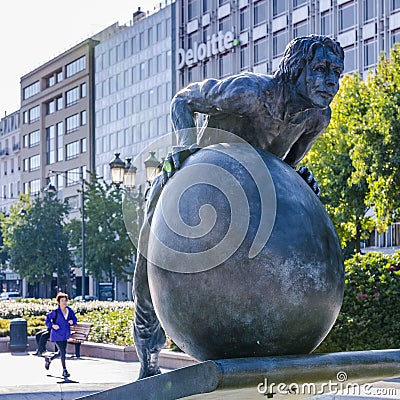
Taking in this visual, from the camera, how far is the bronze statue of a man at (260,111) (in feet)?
18.3

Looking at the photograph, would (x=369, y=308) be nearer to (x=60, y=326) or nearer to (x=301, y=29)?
(x=60, y=326)

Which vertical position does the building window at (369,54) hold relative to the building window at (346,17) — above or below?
below

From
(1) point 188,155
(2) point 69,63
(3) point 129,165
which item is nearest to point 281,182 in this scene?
(1) point 188,155

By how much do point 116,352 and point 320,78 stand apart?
46.3 ft

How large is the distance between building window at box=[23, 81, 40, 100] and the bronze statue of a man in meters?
91.0

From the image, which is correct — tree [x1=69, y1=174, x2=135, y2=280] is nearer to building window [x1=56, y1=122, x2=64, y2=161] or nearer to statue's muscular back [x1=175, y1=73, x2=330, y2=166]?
building window [x1=56, y1=122, x2=64, y2=161]

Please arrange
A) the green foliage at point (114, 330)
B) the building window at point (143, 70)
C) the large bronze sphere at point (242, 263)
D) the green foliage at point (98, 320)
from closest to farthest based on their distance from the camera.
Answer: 1. the large bronze sphere at point (242, 263)
2. the green foliage at point (114, 330)
3. the green foliage at point (98, 320)
4. the building window at point (143, 70)

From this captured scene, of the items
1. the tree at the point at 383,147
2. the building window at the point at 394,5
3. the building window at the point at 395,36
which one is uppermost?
the building window at the point at 394,5

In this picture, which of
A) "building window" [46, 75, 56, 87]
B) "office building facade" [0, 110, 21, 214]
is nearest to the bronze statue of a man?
"building window" [46, 75, 56, 87]

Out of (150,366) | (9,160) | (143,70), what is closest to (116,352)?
(150,366)

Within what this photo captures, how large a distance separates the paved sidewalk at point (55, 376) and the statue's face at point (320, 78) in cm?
596

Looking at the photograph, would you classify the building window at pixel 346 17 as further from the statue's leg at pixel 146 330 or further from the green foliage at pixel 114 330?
the statue's leg at pixel 146 330

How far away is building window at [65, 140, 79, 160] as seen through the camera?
85.1 m

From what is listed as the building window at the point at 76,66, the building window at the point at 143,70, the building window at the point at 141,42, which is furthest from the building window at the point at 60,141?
the building window at the point at 141,42
